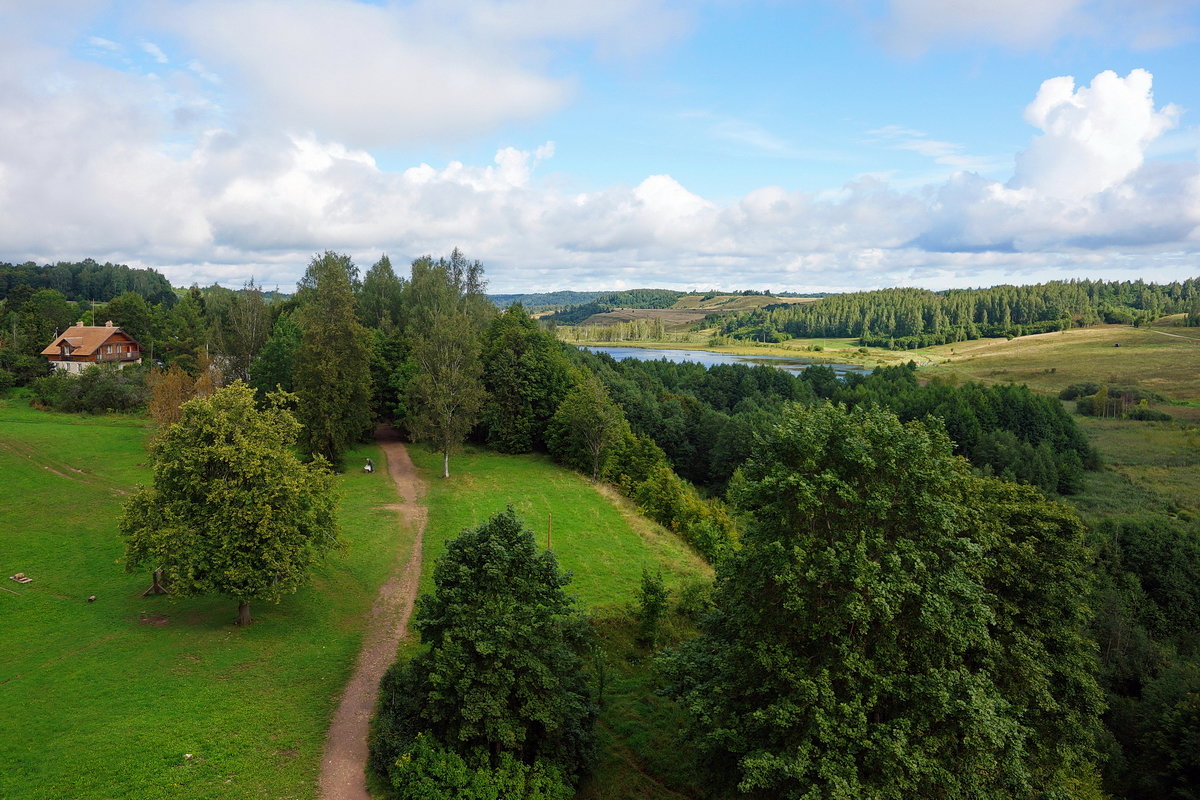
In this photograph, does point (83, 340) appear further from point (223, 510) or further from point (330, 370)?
point (223, 510)

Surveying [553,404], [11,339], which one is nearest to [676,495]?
[553,404]

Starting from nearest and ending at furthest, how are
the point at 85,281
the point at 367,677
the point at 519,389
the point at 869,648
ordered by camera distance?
the point at 869,648 → the point at 367,677 → the point at 519,389 → the point at 85,281

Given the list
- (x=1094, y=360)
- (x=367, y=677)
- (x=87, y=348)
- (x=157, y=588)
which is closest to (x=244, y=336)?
(x=87, y=348)

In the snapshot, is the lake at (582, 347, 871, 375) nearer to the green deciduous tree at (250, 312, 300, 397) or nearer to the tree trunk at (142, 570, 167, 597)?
the green deciduous tree at (250, 312, 300, 397)

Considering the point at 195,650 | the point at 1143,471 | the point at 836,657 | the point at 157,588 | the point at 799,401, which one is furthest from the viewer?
the point at 1143,471

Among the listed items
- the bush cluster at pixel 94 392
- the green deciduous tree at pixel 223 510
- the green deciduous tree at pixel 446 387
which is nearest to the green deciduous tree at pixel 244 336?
the bush cluster at pixel 94 392

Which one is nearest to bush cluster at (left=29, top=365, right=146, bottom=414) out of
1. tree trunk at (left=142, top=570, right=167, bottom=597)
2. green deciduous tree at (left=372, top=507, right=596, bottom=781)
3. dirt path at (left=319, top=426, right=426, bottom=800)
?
dirt path at (left=319, top=426, right=426, bottom=800)
